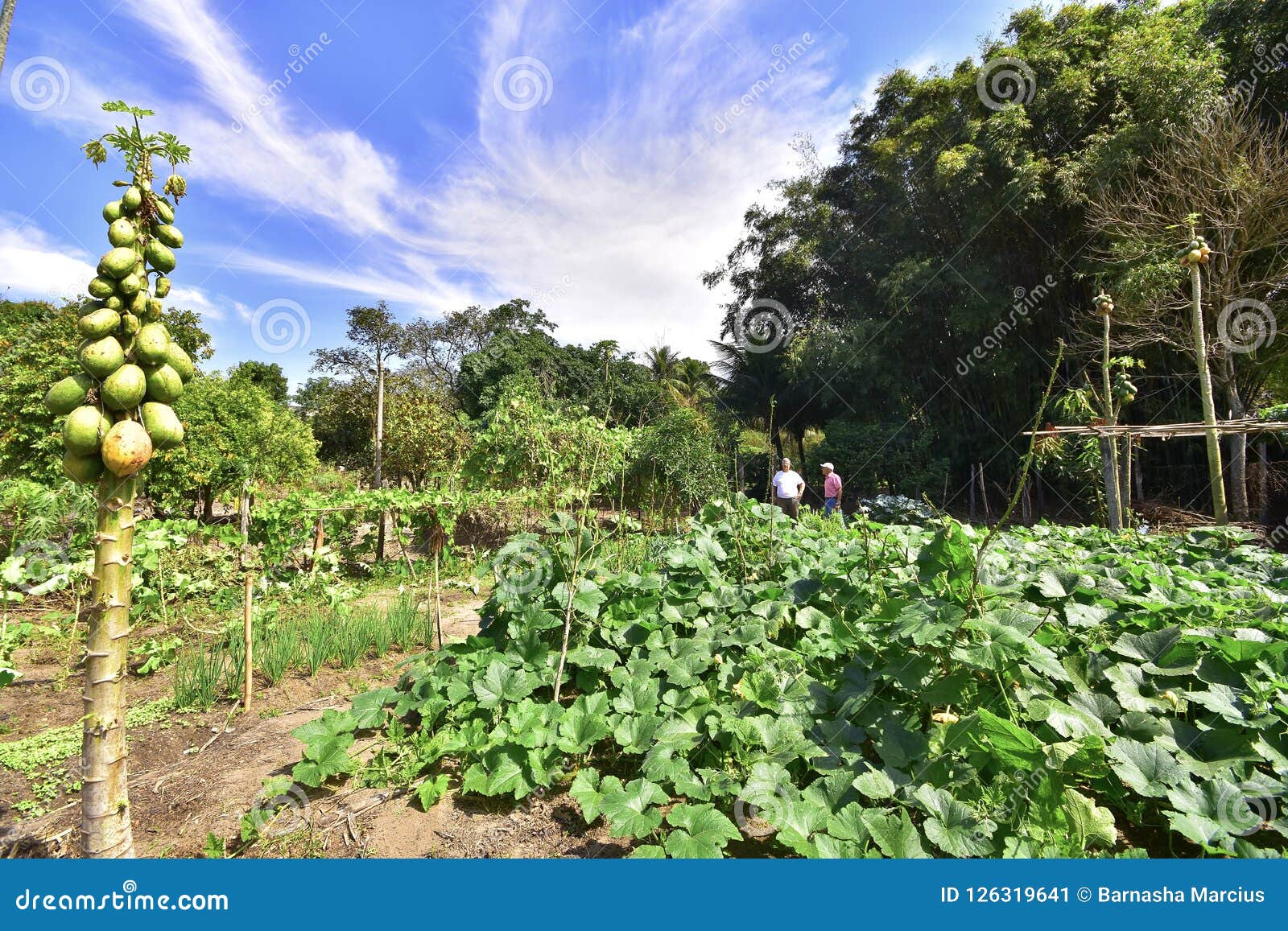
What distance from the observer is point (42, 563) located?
3.79 meters

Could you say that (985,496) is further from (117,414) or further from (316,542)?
(316,542)

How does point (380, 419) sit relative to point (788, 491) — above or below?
above

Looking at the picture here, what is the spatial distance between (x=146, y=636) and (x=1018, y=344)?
14.8 m

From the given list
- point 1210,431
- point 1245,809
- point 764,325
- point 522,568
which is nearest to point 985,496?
point 1210,431

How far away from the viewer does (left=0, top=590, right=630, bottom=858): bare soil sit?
1762mm

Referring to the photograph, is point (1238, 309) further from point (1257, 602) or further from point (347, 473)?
point (347, 473)

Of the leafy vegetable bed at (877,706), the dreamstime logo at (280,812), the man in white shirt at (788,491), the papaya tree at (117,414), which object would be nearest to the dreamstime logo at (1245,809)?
the leafy vegetable bed at (877,706)

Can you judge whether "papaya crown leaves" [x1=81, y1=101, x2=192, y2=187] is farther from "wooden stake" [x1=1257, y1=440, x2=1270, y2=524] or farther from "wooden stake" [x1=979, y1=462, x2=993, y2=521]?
"wooden stake" [x1=1257, y1=440, x2=1270, y2=524]

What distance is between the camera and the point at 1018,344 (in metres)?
12.2

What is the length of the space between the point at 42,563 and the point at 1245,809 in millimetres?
6067
